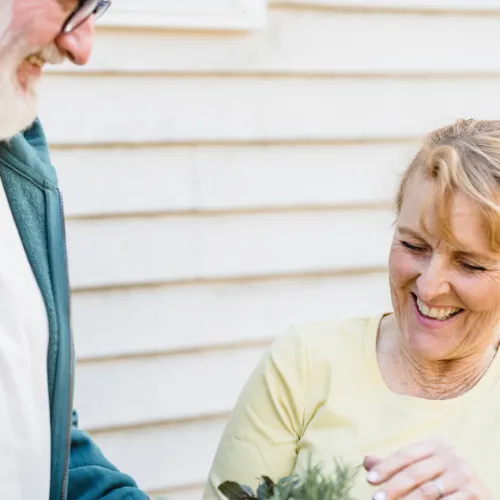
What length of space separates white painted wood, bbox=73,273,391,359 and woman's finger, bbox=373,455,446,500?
5.05 feet

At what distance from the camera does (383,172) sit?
343cm

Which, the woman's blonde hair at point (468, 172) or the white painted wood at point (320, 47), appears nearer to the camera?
the woman's blonde hair at point (468, 172)

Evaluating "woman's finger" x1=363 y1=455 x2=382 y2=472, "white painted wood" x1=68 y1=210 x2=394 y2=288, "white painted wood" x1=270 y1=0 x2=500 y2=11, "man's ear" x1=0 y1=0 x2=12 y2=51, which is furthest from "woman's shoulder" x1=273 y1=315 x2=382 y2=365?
"white painted wood" x1=270 y1=0 x2=500 y2=11

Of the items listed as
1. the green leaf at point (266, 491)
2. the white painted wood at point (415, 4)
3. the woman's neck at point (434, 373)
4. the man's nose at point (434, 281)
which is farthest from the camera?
the white painted wood at point (415, 4)

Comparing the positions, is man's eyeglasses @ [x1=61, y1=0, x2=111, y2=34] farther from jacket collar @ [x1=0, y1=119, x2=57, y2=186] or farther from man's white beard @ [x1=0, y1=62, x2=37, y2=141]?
jacket collar @ [x1=0, y1=119, x2=57, y2=186]

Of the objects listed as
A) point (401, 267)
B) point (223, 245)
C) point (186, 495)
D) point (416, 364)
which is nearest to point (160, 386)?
point (186, 495)

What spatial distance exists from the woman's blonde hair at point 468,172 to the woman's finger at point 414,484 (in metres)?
0.49

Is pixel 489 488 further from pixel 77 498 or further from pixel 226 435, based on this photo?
pixel 77 498

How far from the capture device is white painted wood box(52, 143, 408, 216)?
3.07 m

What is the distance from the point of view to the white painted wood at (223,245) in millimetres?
3113

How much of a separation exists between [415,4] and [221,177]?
0.91 metres

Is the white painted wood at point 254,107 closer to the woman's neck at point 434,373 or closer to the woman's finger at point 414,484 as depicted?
the woman's neck at point 434,373

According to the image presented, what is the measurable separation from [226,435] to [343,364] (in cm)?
31

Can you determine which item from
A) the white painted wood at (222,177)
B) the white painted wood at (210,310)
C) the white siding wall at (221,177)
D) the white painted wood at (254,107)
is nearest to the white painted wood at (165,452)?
the white siding wall at (221,177)
